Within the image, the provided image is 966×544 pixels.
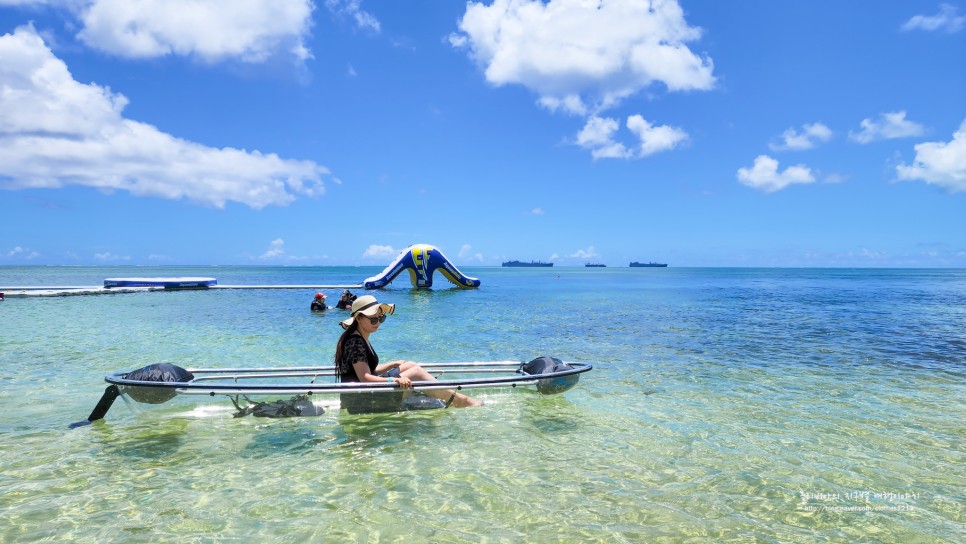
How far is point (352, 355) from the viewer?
770 cm

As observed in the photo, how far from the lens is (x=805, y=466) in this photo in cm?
646

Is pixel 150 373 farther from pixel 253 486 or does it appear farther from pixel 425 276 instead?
pixel 425 276

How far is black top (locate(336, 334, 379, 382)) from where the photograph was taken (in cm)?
770

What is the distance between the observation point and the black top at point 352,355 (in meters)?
7.70

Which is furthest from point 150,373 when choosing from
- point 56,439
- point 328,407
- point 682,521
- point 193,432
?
point 682,521

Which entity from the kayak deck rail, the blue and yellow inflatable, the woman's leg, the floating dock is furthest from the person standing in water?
the woman's leg

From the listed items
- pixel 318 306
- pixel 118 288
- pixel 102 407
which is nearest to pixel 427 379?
pixel 102 407

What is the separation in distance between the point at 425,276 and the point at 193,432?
128 feet

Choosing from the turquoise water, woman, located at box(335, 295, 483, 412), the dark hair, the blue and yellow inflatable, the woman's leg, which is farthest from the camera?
the blue and yellow inflatable

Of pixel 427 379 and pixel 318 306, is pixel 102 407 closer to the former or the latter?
pixel 427 379

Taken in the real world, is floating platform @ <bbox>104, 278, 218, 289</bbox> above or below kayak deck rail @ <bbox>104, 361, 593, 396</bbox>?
above

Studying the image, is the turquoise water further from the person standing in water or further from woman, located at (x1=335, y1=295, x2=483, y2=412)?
the person standing in water

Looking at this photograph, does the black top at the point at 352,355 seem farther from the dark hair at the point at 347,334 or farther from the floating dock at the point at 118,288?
the floating dock at the point at 118,288

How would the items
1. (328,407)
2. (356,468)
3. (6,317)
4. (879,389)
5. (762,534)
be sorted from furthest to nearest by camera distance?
(6,317) < (879,389) < (328,407) < (356,468) < (762,534)
